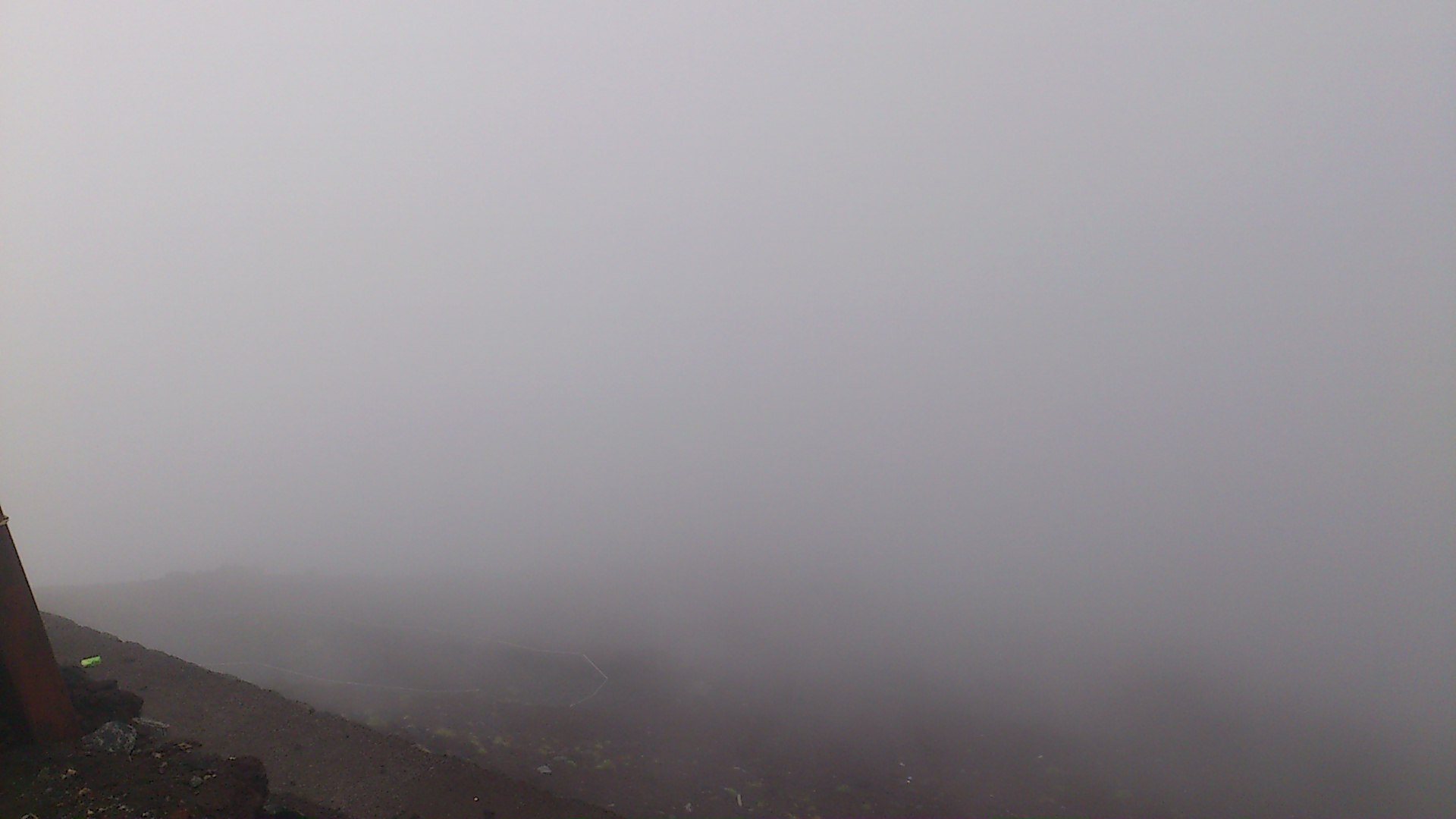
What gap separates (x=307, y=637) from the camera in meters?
19.4

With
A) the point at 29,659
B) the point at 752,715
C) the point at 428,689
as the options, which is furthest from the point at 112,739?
the point at 752,715

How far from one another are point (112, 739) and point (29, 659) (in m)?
1.31

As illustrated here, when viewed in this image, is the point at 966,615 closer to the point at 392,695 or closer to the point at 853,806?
the point at 853,806

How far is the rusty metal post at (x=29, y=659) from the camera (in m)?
7.20

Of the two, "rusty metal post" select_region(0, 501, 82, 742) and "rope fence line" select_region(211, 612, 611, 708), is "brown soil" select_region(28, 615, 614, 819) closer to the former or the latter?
"rusty metal post" select_region(0, 501, 82, 742)

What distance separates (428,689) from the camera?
16.7 metres

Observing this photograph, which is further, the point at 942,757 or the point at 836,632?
the point at 836,632

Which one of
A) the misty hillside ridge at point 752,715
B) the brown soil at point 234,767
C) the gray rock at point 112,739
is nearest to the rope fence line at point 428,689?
the misty hillside ridge at point 752,715

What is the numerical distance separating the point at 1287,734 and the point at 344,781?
27.4 meters

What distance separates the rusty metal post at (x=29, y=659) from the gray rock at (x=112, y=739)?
20 cm

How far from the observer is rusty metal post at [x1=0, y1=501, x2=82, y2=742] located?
7.20 metres

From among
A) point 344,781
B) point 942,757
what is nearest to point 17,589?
point 344,781

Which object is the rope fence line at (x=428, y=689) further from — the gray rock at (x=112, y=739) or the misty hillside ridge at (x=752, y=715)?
the gray rock at (x=112, y=739)

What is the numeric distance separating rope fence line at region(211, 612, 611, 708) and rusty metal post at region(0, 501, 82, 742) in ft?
30.4
